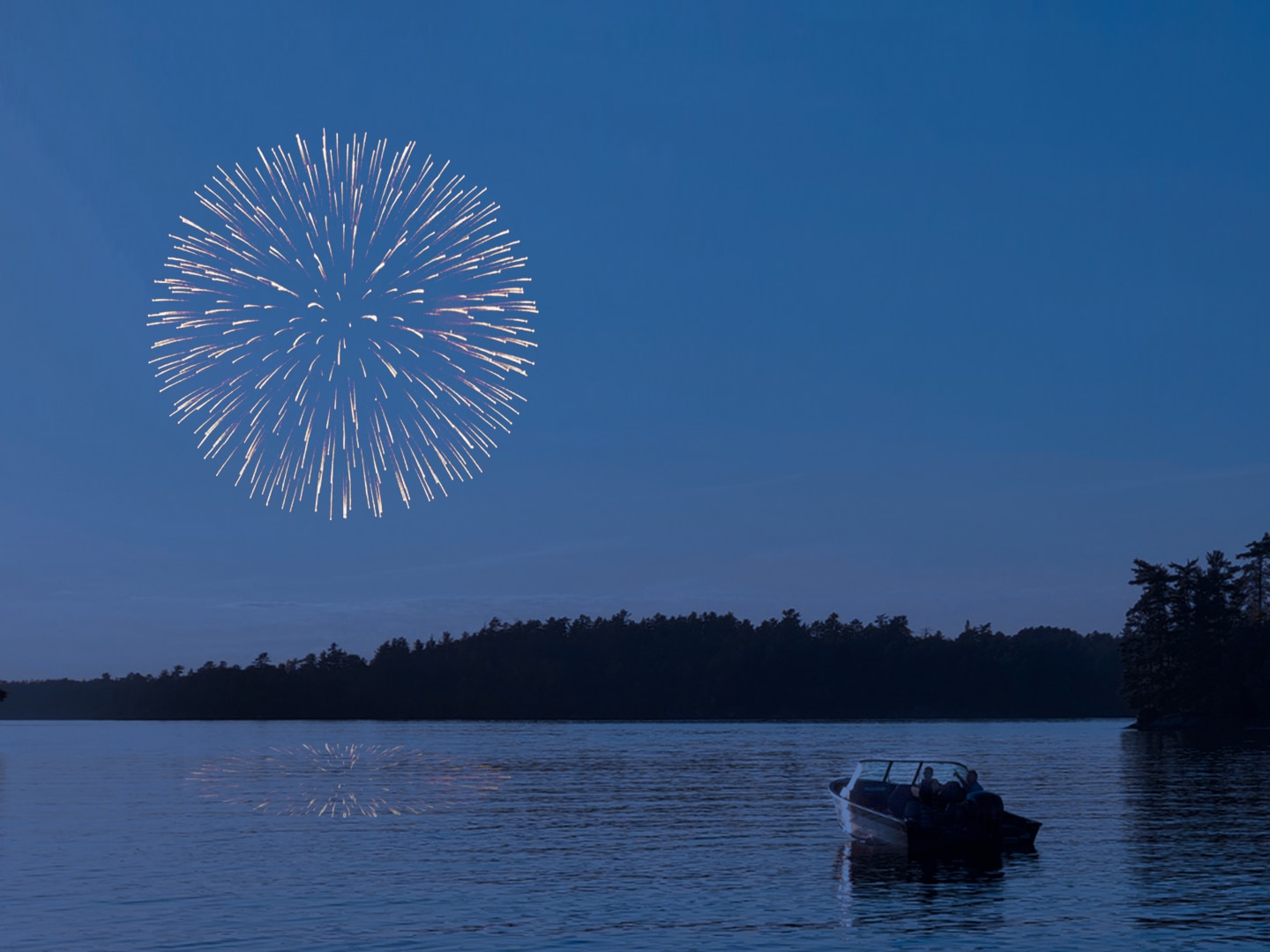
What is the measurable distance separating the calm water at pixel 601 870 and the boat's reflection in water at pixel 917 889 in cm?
13

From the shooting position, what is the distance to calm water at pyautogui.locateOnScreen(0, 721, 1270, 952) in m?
33.7

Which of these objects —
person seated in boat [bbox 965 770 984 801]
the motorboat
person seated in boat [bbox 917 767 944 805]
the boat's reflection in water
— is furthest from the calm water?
person seated in boat [bbox 965 770 984 801]

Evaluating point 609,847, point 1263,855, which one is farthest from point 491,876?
point 1263,855

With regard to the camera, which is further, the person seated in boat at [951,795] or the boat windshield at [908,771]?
the boat windshield at [908,771]

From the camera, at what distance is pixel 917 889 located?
1624 inches

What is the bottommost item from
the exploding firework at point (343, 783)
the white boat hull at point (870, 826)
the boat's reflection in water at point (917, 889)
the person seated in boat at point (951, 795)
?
the boat's reflection in water at point (917, 889)

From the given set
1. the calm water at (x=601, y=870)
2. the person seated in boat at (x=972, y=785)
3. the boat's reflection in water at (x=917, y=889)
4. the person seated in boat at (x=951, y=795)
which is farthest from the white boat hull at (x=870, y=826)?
the person seated in boat at (x=972, y=785)

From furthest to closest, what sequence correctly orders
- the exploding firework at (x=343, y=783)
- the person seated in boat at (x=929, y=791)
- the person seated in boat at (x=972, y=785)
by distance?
the exploding firework at (x=343, y=783) < the person seated in boat at (x=929, y=791) < the person seated in boat at (x=972, y=785)

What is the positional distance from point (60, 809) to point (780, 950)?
50.9 meters

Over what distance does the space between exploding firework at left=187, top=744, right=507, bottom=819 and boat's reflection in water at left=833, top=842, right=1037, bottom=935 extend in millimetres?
27850

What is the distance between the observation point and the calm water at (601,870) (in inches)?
1326

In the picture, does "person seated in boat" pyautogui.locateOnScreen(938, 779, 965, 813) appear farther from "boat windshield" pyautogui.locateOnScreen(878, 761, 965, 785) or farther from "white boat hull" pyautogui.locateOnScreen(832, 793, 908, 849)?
"boat windshield" pyautogui.locateOnScreen(878, 761, 965, 785)

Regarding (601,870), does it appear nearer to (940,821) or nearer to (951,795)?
(940,821)

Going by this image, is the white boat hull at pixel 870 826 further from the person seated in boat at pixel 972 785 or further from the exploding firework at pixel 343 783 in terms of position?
the exploding firework at pixel 343 783
